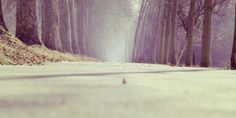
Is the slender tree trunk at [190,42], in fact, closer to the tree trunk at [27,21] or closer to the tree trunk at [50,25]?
the tree trunk at [50,25]

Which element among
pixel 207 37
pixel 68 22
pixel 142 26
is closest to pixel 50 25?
pixel 68 22

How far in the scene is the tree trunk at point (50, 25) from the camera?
2809 cm

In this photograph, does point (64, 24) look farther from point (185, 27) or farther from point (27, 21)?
point (27, 21)

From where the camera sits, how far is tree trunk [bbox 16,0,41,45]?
69.5 feet

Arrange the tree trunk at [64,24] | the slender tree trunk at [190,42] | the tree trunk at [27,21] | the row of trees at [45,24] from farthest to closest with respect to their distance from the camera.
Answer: the tree trunk at [64,24]
the slender tree trunk at [190,42]
the row of trees at [45,24]
the tree trunk at [27,21]

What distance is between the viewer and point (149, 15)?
195 feet

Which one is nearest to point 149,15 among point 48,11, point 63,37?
point 63,37

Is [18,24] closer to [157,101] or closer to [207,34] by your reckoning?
[207,34]

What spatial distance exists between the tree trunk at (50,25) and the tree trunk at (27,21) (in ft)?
19.1

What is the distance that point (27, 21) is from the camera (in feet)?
70.2

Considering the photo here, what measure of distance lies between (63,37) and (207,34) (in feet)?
58.3

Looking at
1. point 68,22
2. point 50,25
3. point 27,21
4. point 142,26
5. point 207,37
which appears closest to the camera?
point 27,21

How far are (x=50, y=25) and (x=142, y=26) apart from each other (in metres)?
36.6

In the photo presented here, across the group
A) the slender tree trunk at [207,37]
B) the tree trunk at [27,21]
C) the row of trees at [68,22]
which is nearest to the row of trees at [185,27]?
the slender tree trunk at [207,37]
